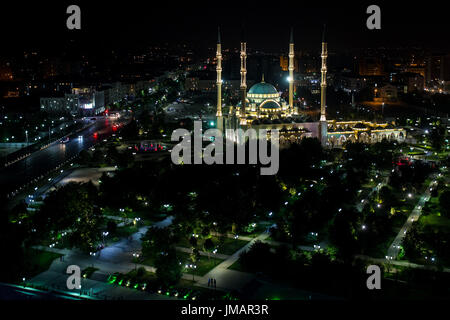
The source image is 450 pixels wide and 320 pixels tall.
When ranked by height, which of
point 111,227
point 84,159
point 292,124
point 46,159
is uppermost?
point 292,124

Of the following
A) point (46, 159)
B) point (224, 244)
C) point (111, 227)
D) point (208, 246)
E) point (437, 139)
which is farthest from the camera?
point (437, 139)

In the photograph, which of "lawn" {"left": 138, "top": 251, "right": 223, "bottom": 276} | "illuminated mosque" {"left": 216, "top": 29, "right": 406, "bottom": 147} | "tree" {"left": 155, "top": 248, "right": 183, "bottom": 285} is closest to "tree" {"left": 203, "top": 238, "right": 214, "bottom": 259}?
"lawn" {"left": 138, "top": 251, "right": 223, "bottom": 276}

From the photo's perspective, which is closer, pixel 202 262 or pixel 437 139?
pixel 202 262

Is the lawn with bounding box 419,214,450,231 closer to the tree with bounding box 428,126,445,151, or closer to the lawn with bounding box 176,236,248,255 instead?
the lawn with bounding box 176,236,248,255

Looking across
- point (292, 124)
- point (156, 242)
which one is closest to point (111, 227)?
point (156, 242)

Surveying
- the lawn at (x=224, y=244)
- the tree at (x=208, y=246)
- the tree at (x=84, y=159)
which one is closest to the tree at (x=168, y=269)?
the tree at (x=208, y=246)

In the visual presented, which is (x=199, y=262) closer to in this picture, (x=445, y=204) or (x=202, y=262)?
(x=202, y=262)
